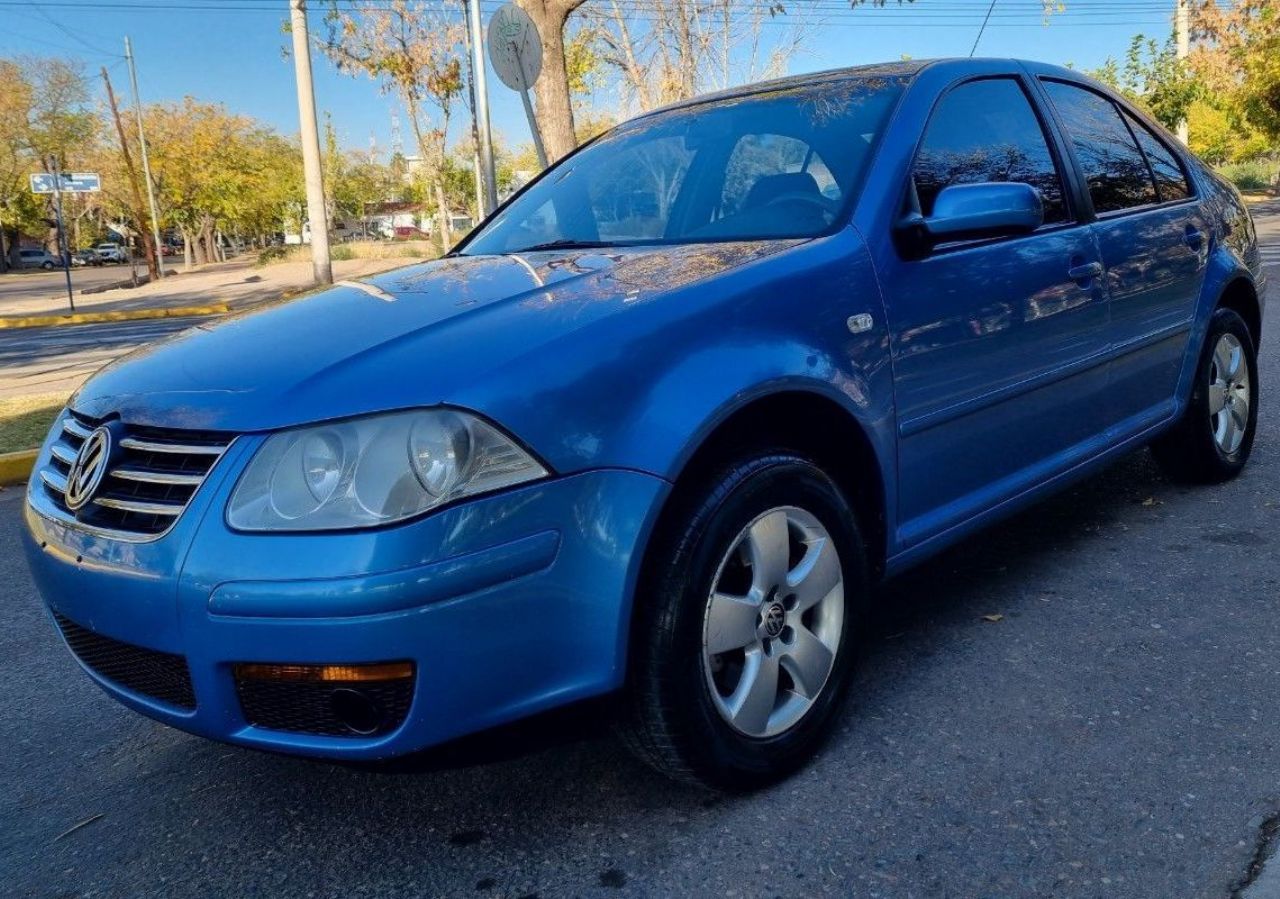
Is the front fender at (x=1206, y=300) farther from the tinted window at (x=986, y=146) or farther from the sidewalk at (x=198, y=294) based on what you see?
the sidewalk at (x=198, y=294)

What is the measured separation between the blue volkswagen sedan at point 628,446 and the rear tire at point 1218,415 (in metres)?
1.04

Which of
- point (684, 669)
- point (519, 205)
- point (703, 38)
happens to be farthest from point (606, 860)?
point (703, 38)

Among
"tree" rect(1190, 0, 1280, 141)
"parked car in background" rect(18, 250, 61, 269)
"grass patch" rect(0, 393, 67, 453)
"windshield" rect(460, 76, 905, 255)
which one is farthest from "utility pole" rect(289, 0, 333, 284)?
"parked car in background" rect(18, 250, 61, 269)

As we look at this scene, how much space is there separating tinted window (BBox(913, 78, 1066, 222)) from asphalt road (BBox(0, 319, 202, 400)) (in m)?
7.26

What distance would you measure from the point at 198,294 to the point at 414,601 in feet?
96.9

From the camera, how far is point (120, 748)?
9.15 ft

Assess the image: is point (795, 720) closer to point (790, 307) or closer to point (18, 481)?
point (790, 307)

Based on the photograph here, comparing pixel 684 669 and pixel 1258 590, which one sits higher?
pixel 684 669

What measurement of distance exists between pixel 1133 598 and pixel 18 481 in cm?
573

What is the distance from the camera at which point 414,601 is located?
70.1 inches

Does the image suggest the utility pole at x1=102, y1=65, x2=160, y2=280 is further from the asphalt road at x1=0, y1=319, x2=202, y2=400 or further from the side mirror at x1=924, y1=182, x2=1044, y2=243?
the side mirror at x1=924, y1=182, x2=1044, y2=243

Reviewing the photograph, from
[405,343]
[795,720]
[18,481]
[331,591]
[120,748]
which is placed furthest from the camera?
[18,481]

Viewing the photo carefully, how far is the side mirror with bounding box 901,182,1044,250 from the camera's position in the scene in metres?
2.67

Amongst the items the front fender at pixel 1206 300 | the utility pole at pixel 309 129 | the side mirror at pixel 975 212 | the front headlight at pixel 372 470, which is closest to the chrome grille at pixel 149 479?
the front headlight at pixel 372 470
